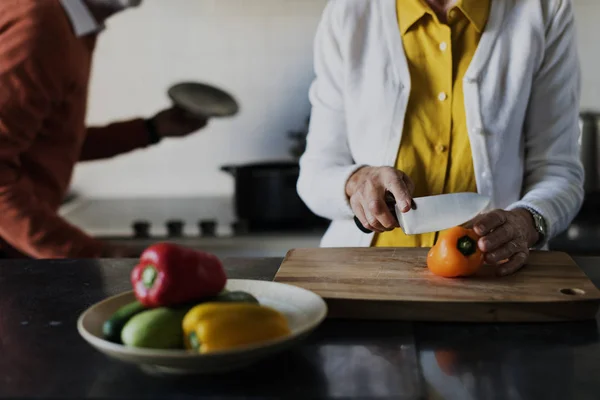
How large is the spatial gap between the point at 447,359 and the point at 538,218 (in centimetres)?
46

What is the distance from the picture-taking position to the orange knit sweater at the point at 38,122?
1522mm

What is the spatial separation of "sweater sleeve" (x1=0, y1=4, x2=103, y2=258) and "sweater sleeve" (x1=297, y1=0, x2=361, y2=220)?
0.64 metres

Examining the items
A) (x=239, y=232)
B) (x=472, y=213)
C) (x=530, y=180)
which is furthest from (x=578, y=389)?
(x=239, y=232)

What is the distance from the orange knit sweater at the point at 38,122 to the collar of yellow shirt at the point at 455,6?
2.68 feet

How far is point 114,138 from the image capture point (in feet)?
7.46

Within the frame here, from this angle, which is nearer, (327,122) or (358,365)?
(358,365)

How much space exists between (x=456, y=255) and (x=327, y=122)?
463 millimetres

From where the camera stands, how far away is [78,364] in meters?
0.70

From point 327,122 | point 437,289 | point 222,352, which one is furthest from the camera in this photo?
point 327,122

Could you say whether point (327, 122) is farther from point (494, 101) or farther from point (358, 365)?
point (358, 365)

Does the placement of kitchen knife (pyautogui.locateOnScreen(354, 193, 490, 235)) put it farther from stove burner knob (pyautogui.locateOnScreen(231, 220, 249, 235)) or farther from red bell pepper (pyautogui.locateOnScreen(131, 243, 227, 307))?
stove burner knob (pyautogui.locateOnScreen(231, 220, 249, 235))

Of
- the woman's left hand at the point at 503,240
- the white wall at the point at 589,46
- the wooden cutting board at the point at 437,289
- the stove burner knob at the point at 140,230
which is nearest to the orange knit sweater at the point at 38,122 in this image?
the stove burner knob at the point at 140,230

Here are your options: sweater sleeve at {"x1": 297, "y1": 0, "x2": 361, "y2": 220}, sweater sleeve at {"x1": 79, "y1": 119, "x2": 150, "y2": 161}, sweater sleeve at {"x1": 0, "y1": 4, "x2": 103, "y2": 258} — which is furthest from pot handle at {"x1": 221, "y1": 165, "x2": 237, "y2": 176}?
sweater sleeve at {"x1": 297, "y1": 0, "x2": 361, "y2": 220}

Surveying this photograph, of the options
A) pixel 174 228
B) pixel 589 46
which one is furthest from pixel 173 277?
pixel 589 46
